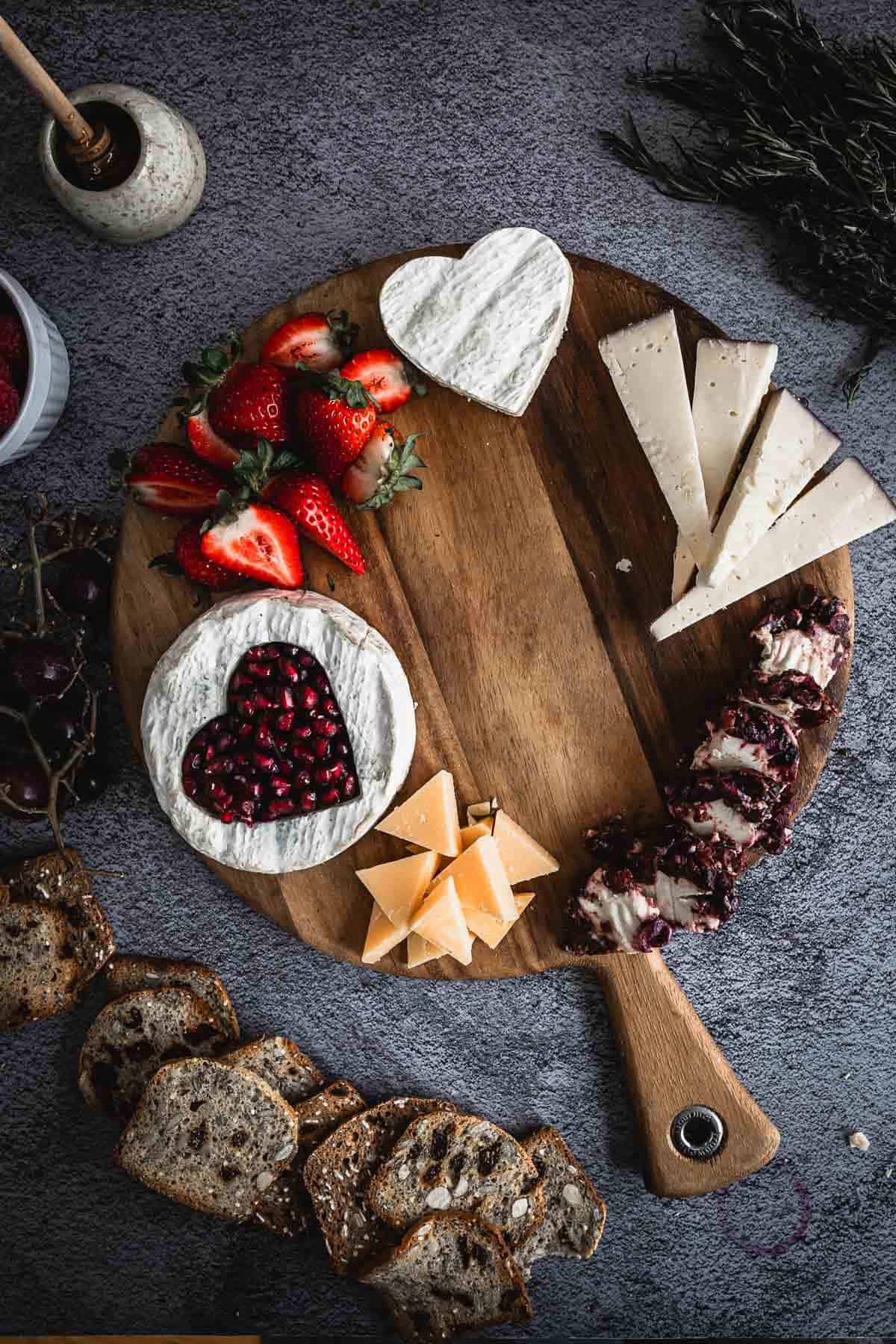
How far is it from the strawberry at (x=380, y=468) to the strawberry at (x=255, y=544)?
0.53 feet

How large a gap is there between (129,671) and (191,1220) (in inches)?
54.3

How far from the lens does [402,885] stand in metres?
2.06

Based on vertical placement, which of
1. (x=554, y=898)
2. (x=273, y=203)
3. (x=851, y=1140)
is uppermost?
(x=273, y=203)

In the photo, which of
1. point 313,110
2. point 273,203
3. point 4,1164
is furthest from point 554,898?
point 313,110

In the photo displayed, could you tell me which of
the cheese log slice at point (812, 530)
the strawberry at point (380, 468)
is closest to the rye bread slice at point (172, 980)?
the strawberry at point (380, 468)

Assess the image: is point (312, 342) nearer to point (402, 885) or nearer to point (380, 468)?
point (380, 468)

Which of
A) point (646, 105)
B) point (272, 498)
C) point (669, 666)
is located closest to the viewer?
point (272, 498)

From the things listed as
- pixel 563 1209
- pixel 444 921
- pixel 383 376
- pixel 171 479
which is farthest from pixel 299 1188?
pixel 383 376

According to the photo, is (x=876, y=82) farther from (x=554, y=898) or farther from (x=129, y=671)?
(x=129, y=671)

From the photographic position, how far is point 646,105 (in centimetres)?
234

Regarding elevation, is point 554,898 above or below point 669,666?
below

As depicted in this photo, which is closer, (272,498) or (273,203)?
(272,498)

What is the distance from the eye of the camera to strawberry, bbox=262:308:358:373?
2.02m

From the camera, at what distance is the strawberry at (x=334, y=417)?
1.90m
